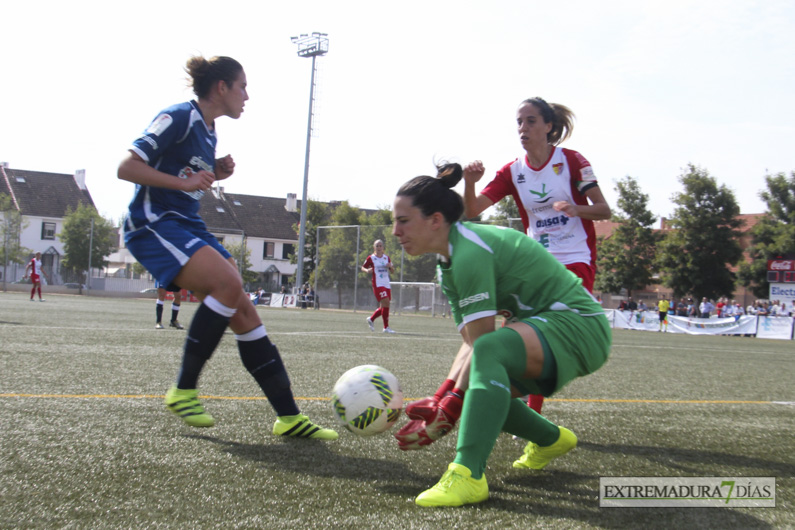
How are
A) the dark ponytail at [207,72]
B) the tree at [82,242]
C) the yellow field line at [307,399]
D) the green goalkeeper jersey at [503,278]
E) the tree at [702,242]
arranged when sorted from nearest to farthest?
the green goalkeeper jersey at [503,278] < the dark ponytail at [207,72] < the yellow field line at [307,399] < the tree at [702,242] < the tree at [82,242]

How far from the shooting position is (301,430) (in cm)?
342

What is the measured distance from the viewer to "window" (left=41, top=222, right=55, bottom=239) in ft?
196

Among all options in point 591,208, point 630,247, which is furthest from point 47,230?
point 591,208

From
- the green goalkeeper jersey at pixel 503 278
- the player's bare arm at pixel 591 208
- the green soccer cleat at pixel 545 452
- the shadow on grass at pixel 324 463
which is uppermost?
the player's bare arm at pixel 591 208

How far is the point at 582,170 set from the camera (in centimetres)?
416

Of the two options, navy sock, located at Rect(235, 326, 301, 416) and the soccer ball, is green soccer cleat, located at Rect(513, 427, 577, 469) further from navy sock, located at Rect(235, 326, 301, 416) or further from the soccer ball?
navy sock, located at Rect(235, 326, 301, 416)

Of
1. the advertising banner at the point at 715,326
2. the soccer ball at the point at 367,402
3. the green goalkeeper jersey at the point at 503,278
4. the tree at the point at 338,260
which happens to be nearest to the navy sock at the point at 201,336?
the soccer ball at the point at 367,402

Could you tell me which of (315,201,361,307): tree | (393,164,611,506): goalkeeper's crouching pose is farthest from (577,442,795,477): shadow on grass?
(315,201,361,307): tree

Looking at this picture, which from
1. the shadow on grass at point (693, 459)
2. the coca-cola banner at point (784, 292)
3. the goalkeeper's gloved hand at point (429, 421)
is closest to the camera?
the goalkeeper's gloved hand at point (429, 421)

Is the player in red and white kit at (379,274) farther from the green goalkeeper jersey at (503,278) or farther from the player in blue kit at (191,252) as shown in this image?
the green goalkeeper jersey at (503,278)

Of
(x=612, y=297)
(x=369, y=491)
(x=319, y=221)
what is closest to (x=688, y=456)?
(x=369, y=491)

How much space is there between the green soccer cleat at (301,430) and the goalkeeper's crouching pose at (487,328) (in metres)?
0.87

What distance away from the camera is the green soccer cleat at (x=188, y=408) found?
10.8 feet

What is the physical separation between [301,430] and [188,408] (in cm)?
56
